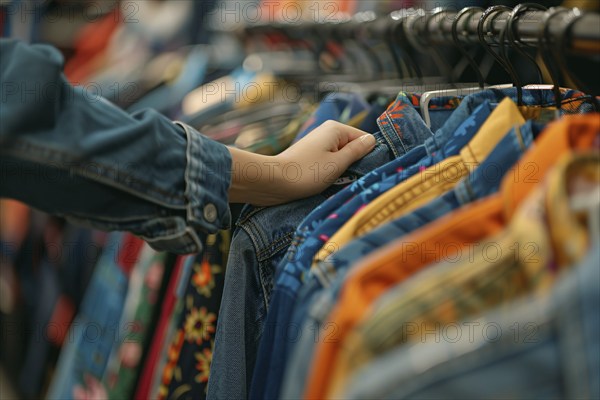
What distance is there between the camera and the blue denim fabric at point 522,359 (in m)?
0.34

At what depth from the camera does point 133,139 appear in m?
0.56

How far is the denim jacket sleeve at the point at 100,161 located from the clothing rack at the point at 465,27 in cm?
26

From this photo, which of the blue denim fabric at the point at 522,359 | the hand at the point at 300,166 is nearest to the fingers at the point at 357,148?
the hand at the point at 300,166

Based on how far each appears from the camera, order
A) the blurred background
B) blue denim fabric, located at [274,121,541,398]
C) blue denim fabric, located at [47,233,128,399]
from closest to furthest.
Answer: blue denim fabric, located at [274,121,541,398] < blue denim fabric, located at [47,233,128,399] < the blurred background

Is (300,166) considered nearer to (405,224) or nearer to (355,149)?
(355,149)

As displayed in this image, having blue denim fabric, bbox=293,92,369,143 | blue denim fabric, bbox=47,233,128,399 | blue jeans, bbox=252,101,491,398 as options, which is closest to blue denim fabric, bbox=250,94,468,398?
blue jeans, bbox=252,101,491,398

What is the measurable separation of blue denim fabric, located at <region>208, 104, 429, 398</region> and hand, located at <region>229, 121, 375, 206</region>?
0.7 inches

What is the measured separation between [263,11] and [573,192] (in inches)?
60.3

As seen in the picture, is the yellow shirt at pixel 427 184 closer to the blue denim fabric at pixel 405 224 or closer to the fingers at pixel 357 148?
the blue denim fabric at pixel 405 224

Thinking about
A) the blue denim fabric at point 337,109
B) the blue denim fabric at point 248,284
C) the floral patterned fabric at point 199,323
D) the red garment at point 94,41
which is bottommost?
the red garment at point 94,41

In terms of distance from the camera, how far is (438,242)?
0.41 m

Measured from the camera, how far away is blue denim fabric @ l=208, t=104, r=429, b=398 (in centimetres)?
Result: 61

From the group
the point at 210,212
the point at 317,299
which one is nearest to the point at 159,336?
the point at 210,212

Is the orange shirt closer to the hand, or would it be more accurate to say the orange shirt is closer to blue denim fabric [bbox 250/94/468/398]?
blue denim fabric [bbox 250/94/468/398]
